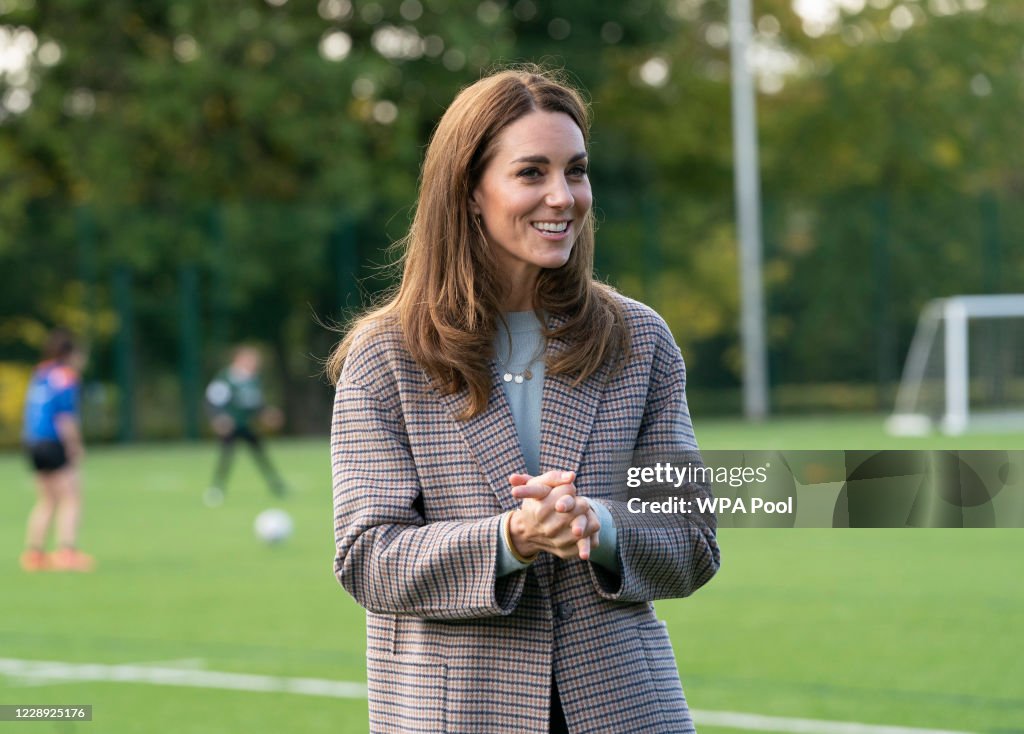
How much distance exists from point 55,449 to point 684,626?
20.2 ft

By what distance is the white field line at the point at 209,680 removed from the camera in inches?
294

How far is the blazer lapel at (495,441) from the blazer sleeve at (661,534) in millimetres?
164

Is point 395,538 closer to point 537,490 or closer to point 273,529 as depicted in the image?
point 537,490

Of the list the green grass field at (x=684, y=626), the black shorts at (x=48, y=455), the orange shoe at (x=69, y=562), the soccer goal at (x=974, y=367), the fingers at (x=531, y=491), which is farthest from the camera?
the soccer goal at (x=974, y=367)

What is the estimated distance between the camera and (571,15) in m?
37.8

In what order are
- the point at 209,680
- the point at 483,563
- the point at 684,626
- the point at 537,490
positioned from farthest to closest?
the point at 684,626, the point at 209,680, the point at 483,563, the point at 537,490

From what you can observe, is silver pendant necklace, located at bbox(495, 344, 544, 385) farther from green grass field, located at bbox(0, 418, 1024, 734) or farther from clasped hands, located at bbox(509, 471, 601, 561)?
green grass field, located at bbox(0, 418, 1024, 734)

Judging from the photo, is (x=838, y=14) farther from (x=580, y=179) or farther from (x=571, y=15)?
(x=580, y=179)

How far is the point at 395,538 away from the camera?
8.78ft

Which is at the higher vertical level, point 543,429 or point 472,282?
point 472,282

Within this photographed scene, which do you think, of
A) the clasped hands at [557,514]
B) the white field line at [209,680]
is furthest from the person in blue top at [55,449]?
the clasped hands at [557,514]

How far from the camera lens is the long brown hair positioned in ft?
9.09

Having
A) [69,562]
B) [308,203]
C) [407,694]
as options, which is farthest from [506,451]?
[308,203]

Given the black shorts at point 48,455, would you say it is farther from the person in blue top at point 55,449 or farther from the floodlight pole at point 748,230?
the floodlight pole at point 748,230
